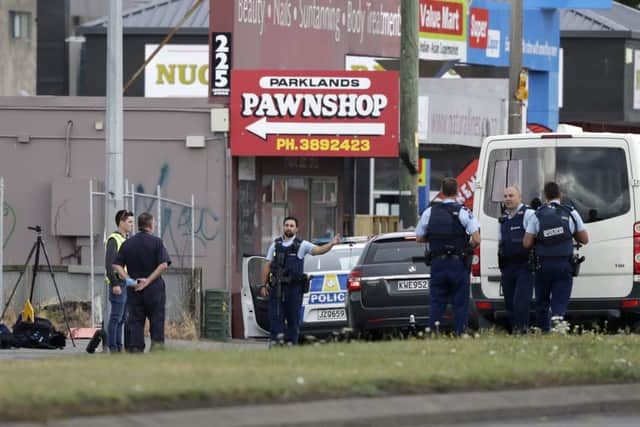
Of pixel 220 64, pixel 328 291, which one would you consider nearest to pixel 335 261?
pixel 328 291

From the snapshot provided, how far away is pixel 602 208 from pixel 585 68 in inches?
1158

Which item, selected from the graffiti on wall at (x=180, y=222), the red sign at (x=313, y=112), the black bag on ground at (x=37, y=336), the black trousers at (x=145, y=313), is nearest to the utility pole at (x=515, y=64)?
the red sign at (x=313, y=112)

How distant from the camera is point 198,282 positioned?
2469 cm

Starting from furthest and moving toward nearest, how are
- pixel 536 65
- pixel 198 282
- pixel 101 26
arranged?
pixel 101 26 < pixel 536 65 < pixel 198 282

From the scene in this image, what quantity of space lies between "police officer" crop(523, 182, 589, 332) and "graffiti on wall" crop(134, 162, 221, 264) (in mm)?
9905

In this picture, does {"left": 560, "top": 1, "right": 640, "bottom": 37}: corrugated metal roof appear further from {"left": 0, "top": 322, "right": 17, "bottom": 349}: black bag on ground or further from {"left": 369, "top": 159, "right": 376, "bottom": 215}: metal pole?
{"left": 0, "top": 322, "right": 17, "bottom": 349}: black bag on ground

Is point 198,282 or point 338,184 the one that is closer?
point 198,282

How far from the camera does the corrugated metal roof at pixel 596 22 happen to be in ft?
151

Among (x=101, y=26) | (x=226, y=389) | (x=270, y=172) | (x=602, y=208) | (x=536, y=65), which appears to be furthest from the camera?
(x=101, y=26)

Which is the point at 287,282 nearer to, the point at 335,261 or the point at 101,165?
the point at 335,261

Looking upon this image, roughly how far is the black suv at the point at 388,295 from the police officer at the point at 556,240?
2317 mm

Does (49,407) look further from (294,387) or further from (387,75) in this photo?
(387,75)

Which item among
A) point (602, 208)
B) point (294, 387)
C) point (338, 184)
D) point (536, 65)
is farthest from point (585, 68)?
point (294, 387)

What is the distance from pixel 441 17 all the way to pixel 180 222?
8.79m
